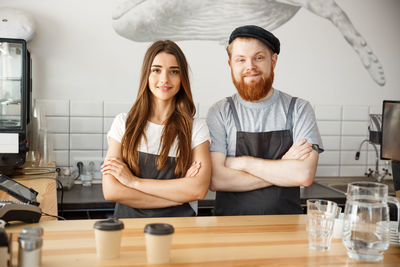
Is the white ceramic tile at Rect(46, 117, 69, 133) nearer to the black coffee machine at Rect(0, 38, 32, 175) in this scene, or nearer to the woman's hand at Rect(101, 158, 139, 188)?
the black coffee machine at Rect(0, 38, 32, 175)

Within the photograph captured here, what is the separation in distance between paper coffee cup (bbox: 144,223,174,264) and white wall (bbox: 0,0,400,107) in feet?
7.93

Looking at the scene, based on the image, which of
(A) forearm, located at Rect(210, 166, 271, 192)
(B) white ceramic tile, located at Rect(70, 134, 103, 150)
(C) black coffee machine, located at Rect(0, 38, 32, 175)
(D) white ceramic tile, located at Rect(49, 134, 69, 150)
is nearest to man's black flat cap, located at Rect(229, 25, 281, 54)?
(A) forearm, located at Rect(210, 166, 271, 192)

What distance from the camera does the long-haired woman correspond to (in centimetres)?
197

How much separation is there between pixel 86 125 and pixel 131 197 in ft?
5.42

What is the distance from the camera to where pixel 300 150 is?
7.25 ft

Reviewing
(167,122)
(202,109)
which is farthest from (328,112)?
(167,122)

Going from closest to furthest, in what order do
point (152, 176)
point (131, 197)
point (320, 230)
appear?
point (320, 230)
point (131, 197)
point (152, 176)

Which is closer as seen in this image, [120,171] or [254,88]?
[120,171]

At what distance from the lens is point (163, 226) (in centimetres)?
120

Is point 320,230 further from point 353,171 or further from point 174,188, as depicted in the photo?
point 353,171

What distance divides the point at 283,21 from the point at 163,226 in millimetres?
2905

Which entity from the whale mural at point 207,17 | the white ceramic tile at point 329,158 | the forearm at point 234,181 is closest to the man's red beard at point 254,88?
the forearm at point 234,181

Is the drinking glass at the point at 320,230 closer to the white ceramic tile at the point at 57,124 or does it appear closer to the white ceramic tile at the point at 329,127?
the white ceramic tile at the point at 57,124

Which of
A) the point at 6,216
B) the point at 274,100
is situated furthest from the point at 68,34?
the point at 6,216
